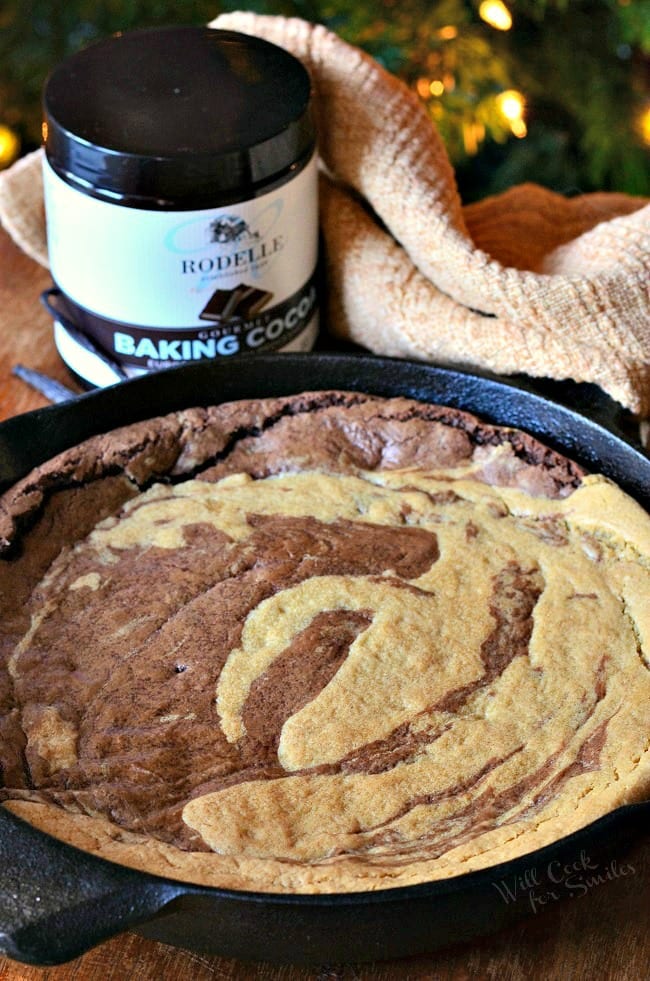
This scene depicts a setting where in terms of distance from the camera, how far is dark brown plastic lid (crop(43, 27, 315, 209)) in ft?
4.97

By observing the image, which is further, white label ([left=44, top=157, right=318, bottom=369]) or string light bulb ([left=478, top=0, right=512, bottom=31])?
string light bulb ([left=478, top=0, right=512, bottom=31])

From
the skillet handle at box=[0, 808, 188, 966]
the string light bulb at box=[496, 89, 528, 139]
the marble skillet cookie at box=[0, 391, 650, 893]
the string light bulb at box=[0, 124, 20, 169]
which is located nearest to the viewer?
the skillet handle at box=[0, 808, 188, 966]

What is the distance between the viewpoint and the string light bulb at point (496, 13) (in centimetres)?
214

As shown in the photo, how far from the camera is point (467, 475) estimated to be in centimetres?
154

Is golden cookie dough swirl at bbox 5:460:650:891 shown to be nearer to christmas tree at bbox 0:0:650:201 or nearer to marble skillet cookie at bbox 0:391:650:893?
marble skillet cookie at bbox 0:391:650:893

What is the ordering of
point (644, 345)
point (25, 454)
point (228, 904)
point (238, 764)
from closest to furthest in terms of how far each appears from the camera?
point (228, 904), point (238, 764), point (25, 454), point (644, 345)

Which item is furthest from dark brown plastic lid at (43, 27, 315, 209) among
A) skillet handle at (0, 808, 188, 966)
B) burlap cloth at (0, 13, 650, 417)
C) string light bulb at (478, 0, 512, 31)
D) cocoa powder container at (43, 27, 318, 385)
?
skillet handle at (0, 808, 188, 966)

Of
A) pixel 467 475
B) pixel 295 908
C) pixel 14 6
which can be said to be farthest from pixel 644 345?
pixel 14 6

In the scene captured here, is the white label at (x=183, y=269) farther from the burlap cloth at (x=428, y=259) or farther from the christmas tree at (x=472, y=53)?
the christmas tree at (x=472, y=53)

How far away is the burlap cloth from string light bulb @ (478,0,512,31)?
1.57ft

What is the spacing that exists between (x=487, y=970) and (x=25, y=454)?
0.82m

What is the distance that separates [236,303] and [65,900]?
0.91 m

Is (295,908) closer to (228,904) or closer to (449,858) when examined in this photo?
(228,904)

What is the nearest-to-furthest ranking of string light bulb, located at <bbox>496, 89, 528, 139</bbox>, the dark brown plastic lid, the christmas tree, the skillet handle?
the skillet handle → the dark brown plastic lid → the christmas tree → string light bulb, located at <bbox>496, 89, 528, 139</bbox>
